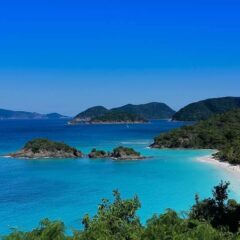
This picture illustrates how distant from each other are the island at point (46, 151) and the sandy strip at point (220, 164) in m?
20.7

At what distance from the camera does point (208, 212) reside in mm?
25906

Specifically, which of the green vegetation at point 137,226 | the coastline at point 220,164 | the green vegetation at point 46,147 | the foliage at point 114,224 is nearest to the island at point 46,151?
the green vegetation at point 46,147

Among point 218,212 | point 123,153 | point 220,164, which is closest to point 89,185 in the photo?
point 220,164

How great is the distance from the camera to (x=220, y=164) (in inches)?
2559

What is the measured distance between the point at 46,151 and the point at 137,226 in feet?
205

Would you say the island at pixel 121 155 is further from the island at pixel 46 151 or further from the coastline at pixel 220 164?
the coastline at pixel 220 164

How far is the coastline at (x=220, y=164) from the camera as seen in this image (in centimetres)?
5869

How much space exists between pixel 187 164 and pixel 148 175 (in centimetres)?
1096

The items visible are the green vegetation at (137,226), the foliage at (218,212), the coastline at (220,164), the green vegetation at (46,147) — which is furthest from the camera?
the green vegetation at (46,147)

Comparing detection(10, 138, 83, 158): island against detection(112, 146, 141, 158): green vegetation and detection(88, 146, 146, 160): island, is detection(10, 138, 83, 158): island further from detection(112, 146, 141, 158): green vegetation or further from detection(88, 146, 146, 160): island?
detection(112, 146, 141, 158): green vegetation

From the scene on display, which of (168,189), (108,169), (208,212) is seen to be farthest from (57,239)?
(108,169)

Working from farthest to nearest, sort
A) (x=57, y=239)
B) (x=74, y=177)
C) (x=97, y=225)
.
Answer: (x=74, y=177) < (x=97, y=225) < (x=57, y=239)

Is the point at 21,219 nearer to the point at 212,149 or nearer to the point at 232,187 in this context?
the point at 232,187

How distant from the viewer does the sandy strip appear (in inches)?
2314
